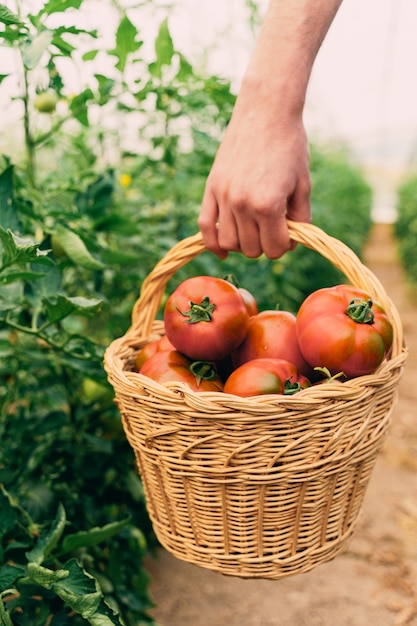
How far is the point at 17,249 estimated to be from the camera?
90 cm

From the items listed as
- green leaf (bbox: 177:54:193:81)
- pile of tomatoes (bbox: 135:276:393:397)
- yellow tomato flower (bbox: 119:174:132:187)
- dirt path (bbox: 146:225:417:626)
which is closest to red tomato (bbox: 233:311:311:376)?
pile of tomatoes (bbox: 135:276:393:397)

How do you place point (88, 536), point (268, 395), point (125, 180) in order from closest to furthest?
point (268, 395) → point (88, 536) → point (125, 180)

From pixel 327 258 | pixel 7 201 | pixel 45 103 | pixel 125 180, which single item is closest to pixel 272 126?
pixel 327 258

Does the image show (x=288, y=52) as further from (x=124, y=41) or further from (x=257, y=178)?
(x=124, y=41)

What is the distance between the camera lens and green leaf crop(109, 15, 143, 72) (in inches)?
49.8

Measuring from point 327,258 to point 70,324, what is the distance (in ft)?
2.23

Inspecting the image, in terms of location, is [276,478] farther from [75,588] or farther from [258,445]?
[75,588]

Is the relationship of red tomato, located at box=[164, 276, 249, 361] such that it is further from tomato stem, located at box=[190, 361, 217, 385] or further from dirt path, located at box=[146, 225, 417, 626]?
dirt path, located at box=[146, 225, 417, 626]

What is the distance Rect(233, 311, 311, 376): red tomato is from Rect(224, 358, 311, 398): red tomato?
68 mm

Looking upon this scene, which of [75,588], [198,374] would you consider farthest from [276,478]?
[75,588]

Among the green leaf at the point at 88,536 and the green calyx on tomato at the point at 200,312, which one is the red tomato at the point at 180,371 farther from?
the green leaf at the point at 88,536

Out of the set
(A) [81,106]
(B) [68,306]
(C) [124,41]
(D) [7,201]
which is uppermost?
(C) [124,41]

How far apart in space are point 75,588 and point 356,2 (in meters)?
10.5

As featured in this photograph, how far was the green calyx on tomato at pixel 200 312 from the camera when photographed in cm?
105
